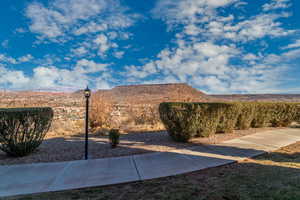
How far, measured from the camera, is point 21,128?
4863mm

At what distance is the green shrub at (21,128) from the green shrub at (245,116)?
347 inches

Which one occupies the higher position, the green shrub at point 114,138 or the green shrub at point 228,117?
the green shrub at point 228,117

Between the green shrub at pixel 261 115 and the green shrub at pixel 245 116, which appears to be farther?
the green shrub at pixel 261 115

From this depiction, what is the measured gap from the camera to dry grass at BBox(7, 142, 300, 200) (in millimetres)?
2797

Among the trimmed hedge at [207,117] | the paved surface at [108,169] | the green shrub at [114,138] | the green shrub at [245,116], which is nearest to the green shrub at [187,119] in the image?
the trimmed hedge at [207,117]

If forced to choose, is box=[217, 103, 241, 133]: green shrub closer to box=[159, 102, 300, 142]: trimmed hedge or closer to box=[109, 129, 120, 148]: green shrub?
box=[159, 102, 300, 142]: trimmed hedge

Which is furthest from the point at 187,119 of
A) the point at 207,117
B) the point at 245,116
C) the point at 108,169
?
the point at 245,116

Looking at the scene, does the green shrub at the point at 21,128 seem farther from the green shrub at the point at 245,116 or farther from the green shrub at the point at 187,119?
the green shrub at the point at 245,116

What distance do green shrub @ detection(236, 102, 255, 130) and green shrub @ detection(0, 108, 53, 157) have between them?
8813mm

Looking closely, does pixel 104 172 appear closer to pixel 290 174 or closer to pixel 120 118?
pixel 290 174

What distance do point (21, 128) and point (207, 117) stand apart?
6241 mm

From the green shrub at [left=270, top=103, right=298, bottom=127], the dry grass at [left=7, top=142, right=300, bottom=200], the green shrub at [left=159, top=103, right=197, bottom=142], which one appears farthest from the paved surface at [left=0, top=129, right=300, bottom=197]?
the green shrub at [left=270, top=103, right=298, bottom=127]

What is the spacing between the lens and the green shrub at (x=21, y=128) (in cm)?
467

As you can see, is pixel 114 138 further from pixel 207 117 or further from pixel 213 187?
pixel 207 117
